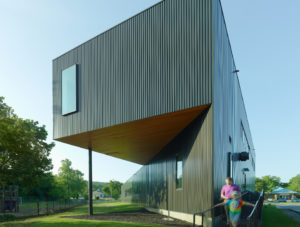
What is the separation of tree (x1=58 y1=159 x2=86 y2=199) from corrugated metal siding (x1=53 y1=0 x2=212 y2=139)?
48356 millimetres

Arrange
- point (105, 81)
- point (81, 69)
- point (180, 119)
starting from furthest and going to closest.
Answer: point (81, 69)
point (105, 81)
point (180, 119)

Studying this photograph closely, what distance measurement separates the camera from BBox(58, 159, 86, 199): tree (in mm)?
64125

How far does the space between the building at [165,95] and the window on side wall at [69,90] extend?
0.06 metres

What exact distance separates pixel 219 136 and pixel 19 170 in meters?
16.8

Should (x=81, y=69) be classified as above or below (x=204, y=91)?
above

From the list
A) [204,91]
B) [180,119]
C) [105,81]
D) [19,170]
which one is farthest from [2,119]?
[204,91]

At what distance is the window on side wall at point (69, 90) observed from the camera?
16891 mm

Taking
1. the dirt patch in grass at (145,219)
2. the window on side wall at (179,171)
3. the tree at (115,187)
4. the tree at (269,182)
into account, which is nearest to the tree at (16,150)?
the dirt patch in grass at (145,219)

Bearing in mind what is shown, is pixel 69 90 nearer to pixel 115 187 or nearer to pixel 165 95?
pixel 165 95

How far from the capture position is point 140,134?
16.3 meters

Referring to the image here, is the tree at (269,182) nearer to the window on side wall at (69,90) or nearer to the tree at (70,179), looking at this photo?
the tree at (70,179)

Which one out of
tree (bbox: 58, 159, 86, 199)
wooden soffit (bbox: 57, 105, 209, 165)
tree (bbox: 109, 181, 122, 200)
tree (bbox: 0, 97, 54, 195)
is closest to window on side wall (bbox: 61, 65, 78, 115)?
wooden soffit (bbox: 57, 105, 209, 165)

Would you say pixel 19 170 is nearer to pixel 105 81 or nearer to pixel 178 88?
pixel 105 81

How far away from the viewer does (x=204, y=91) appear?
35.9ft
